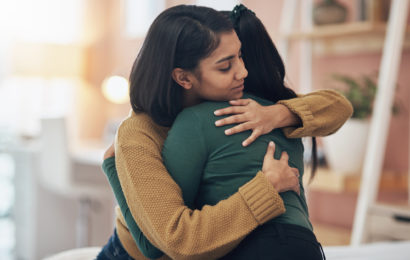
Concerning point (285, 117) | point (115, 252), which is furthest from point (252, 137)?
point (115, 252)

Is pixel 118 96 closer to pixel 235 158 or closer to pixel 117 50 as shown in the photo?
pixel 117 50

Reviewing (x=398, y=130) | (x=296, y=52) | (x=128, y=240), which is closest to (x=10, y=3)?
(x=296, y=52)

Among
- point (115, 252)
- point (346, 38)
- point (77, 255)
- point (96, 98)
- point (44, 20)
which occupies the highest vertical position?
point (346, 38)

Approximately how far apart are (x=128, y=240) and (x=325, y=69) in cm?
216

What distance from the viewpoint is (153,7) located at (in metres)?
4.32

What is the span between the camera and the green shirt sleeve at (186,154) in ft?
→ 2.88

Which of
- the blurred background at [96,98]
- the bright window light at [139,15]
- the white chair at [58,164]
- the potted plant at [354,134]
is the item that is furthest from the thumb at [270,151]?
the bright window light at [139,15]

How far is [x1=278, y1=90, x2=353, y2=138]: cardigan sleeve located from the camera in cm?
104

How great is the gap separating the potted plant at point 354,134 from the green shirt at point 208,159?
5.19 ft

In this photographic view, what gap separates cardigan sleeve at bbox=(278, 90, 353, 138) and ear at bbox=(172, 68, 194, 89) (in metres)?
0.20

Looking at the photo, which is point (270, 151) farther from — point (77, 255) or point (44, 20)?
point (44, 20)

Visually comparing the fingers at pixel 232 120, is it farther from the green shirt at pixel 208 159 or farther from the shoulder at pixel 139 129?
the shoulder at pixel 139 129

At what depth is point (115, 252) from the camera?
44.4 inches

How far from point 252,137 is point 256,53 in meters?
0.28
